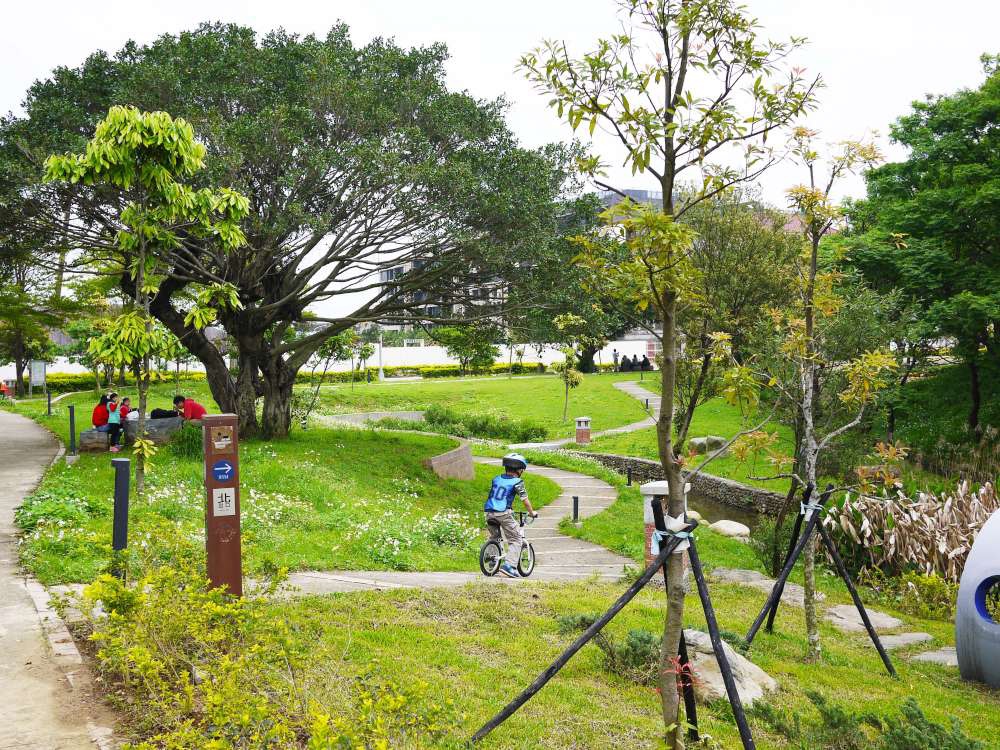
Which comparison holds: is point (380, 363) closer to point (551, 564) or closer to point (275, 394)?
point (275, 394)

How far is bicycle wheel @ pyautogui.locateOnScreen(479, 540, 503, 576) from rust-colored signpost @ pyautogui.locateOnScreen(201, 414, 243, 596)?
407 cm

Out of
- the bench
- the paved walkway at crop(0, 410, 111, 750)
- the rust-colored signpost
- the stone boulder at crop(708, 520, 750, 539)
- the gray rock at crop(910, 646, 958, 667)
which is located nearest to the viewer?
the paved walkway at crop(0, 410, 111, 750)

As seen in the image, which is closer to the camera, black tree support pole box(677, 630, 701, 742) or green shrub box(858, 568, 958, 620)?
black tree support pole box(677, 630, 701, 742)

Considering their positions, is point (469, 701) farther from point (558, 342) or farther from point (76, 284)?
point (76, 284)

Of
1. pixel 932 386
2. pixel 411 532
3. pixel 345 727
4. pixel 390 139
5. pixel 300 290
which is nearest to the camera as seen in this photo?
pixel 345 727

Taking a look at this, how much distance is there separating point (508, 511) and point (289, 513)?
3418mm

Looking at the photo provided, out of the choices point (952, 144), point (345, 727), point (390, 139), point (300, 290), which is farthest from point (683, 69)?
point (952, 144)

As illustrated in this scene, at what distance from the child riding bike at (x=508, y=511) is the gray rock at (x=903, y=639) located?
3.99m

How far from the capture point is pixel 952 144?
20.5m

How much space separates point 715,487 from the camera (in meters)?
22.5

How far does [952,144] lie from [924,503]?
488 inches

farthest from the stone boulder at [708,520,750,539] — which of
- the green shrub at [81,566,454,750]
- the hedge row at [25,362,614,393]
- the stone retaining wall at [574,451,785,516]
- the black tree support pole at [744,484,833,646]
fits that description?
the hedge row at [25,362,614,393]

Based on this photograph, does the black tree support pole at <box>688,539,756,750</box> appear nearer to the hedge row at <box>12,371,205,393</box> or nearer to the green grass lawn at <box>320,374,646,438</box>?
the green grass lawn at <box>320,374,646,438</box>

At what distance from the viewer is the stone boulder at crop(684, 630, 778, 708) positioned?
5738mm
